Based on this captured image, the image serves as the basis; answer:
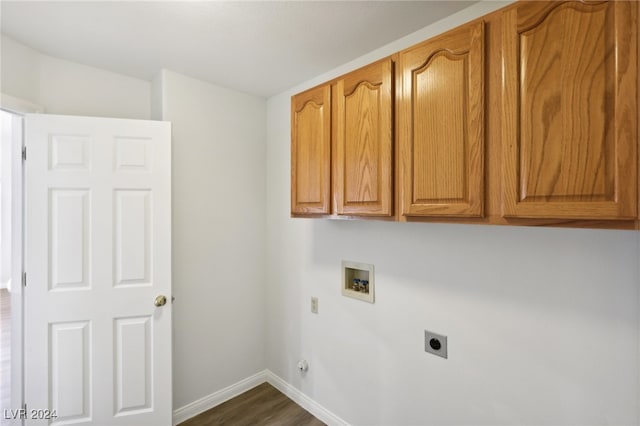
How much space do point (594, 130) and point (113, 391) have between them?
8.73 feet

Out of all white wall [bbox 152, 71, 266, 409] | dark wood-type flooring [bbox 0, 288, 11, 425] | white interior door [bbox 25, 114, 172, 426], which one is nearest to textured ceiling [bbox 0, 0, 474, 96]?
white wall [bbox 152, 71, 266, 409]

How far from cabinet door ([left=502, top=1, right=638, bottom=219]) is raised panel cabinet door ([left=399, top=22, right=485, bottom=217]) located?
0.09 meters

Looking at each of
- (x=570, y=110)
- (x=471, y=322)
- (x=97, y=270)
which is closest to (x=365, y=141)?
(x=570, y=110)

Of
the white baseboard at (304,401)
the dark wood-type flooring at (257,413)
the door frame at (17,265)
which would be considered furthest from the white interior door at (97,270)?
the white baseboard at (304,401)

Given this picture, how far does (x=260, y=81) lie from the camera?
2.30 m

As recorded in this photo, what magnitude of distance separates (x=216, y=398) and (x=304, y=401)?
69 cm

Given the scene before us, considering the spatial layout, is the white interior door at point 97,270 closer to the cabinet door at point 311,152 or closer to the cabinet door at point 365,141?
the cabinet door at point 311,152

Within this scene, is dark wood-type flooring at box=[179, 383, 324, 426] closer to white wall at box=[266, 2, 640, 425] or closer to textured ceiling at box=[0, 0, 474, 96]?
white wall at box=[266, 2, 640, 425]

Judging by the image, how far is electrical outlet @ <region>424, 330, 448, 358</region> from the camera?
4.96ft

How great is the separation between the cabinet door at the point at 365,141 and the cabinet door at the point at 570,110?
18.1 inches

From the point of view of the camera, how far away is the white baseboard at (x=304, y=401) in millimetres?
2059

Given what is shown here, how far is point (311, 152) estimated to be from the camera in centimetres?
170

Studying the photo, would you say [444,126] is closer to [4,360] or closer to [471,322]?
[471,322]

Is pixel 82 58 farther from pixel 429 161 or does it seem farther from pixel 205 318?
pixel 429 161
